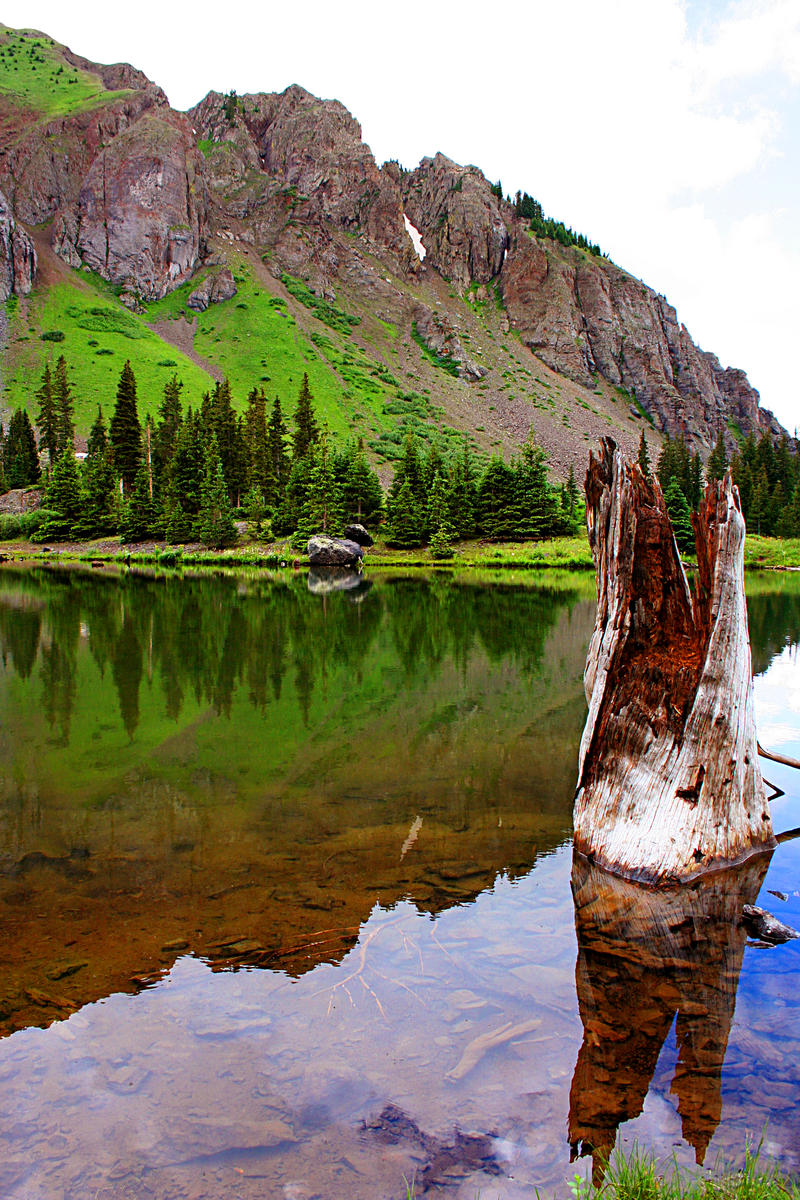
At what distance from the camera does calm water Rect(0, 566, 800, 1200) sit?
366 cm

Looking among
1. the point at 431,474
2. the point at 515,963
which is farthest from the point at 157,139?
the point at 515,963

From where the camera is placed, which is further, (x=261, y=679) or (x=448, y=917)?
(x=261, y=679)

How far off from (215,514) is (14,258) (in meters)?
106

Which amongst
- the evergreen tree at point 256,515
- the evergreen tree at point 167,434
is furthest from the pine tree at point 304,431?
the evergreen tree at point 167,434

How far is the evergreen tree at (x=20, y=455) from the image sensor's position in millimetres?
90250

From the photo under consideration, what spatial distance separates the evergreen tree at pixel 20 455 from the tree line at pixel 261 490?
2780 mm

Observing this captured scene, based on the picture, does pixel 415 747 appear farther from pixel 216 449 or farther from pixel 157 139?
pixel 157 139

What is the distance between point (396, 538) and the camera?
69500 millimetres

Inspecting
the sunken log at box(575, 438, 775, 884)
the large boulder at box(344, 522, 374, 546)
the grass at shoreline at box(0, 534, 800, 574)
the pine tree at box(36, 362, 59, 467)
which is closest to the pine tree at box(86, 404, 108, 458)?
the pine tree at box(36, 362, 59, 467)

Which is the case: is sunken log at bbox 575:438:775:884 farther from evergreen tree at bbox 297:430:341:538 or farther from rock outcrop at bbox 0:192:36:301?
rock outcrop at bbox 0:192:36:301

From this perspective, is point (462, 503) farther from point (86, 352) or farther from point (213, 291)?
point (213, 291)

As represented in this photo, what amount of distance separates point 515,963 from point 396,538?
64.8 meters

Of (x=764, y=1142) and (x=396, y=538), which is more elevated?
(x=396, y=538)

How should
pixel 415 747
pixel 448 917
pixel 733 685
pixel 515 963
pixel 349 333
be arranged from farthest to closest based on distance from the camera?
pixel 349 333 < pixel 415 747 < pixel 733 685 < pixel 448 917 < pixel 515 963
